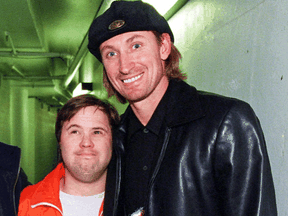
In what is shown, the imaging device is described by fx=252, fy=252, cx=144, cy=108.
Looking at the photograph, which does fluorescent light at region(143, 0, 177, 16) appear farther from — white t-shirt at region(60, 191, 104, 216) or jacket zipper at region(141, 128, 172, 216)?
white t-shirt at region(60, 191, 104, 216)

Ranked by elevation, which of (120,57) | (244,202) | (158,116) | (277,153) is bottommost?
(244,202)

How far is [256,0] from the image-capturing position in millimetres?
1231

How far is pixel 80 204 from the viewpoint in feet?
5.15

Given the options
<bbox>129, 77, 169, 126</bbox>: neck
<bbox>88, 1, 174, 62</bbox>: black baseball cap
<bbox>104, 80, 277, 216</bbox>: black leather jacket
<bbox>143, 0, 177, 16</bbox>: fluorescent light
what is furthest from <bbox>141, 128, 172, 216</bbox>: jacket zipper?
<bbox>143, 0, 177, 16</bbox>: fluorescent light

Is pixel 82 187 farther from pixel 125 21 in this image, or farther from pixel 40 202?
pixel 125 21

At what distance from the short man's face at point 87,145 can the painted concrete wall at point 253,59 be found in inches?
30.4

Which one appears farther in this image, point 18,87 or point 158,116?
point 18,87

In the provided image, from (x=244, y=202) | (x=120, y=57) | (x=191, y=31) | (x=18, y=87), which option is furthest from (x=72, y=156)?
(x=18, y=87)

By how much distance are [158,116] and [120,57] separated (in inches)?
14.2

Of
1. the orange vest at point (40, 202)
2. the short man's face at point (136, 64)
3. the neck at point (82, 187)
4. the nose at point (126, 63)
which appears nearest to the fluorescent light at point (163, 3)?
the short man's face at point (136, 64)

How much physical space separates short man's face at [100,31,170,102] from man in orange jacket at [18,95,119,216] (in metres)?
0.46

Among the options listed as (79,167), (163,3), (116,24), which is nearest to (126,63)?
(116,24)

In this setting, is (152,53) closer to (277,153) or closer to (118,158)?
(118,158)

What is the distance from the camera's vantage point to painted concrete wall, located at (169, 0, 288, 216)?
3.48 ft
